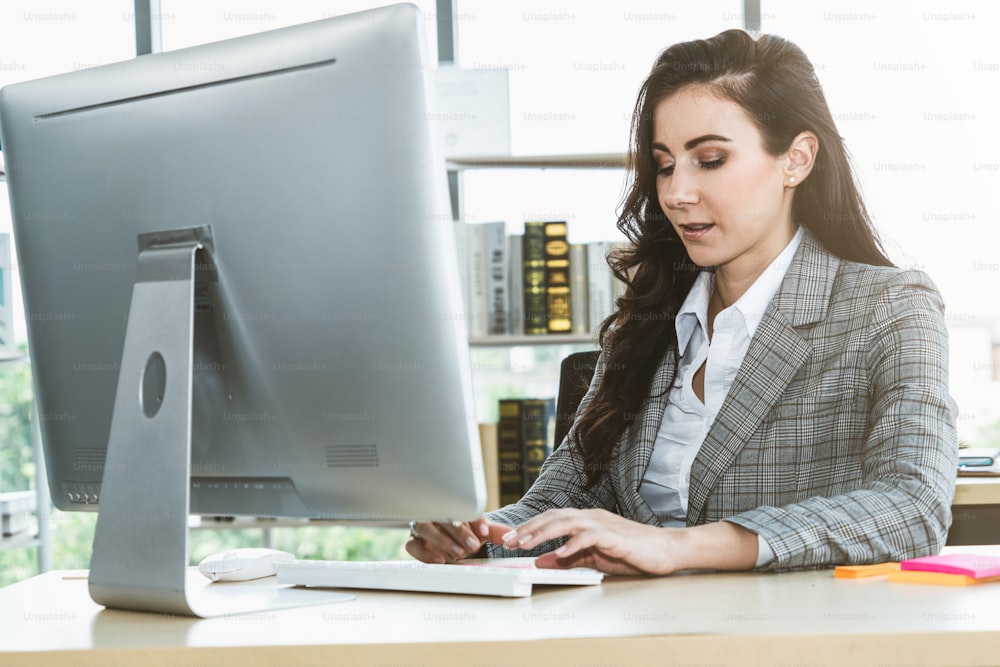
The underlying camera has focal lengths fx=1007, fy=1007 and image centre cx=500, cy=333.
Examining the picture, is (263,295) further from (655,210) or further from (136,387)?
(655,210)

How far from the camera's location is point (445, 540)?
1222 mm

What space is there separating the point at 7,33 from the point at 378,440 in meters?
2.93

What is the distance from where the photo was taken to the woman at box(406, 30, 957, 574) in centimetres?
127

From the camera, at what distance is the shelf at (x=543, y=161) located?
284 centimetres

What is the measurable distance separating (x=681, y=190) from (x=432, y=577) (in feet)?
2.55

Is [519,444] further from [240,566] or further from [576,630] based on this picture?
[576,630]

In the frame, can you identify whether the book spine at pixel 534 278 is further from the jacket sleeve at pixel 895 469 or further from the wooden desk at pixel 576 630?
the wooden desk at pixel 576 630

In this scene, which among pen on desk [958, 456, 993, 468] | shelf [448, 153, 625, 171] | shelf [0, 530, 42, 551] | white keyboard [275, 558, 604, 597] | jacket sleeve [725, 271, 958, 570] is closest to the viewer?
white keyboard [275, 558, 604, 597]

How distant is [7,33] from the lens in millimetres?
3201

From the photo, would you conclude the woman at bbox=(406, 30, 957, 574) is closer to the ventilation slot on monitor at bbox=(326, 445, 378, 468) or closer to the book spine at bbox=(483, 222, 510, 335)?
the ventilation slot on monitor at bbox=(326, 445, 378, 468)

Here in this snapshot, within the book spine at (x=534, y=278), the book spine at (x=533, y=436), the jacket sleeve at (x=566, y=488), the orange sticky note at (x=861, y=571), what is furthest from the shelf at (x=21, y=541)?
the orange sticky note at (x=861, y=571)

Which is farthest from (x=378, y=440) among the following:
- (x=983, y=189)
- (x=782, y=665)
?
(x=983, y=189)

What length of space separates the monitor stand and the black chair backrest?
974mm

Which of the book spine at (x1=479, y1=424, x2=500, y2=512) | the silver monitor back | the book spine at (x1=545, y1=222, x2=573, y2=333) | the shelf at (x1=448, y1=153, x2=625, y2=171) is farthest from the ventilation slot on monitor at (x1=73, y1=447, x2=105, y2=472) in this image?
the shelf at (x1=448, y1=153, x2=625, y2=171)
